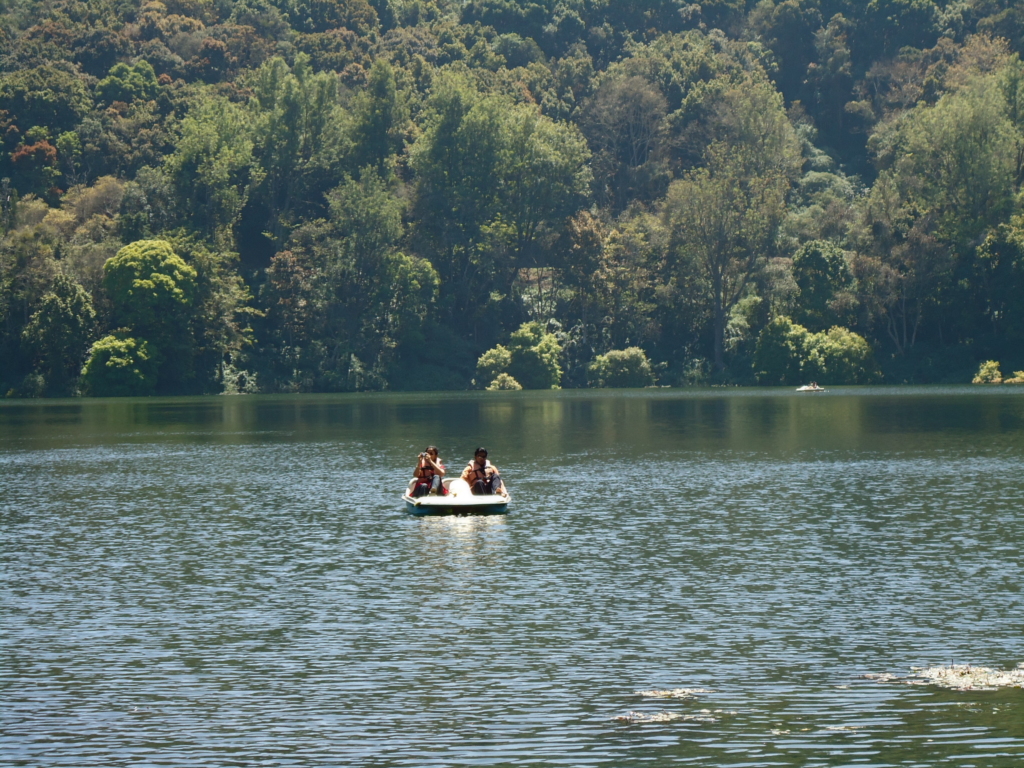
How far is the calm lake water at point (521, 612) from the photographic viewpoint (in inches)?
860

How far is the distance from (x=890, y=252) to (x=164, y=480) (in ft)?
368

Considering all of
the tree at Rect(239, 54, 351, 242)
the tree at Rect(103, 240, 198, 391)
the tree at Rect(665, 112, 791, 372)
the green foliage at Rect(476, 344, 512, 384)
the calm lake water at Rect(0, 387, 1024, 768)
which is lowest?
the calm lake water at Rect(0, 387, 1024, 768)

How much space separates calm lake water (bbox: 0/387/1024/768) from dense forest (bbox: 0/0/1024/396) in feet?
290

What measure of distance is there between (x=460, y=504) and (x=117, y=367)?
342 ft

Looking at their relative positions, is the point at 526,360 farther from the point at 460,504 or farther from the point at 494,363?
the point at 460,504

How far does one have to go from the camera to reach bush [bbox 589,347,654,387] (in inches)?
6457

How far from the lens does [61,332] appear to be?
14550 cm

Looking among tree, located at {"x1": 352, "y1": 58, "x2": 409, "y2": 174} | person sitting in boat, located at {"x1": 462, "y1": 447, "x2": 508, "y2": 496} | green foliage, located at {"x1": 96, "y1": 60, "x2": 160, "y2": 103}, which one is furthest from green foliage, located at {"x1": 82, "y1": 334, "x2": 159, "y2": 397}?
person sitting in boat, located at {"x1": 462, "y1": 447, "x2": 508, "y2": 496}

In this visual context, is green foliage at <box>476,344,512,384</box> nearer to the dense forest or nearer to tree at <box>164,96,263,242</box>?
the dense forest

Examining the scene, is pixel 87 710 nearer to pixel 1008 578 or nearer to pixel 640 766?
pixel 640 766

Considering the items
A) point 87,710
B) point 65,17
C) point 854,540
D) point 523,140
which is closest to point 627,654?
point 87,710

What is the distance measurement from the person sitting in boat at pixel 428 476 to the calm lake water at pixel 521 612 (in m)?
1.69

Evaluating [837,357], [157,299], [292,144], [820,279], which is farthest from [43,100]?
[837,357]

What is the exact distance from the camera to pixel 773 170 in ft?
570
